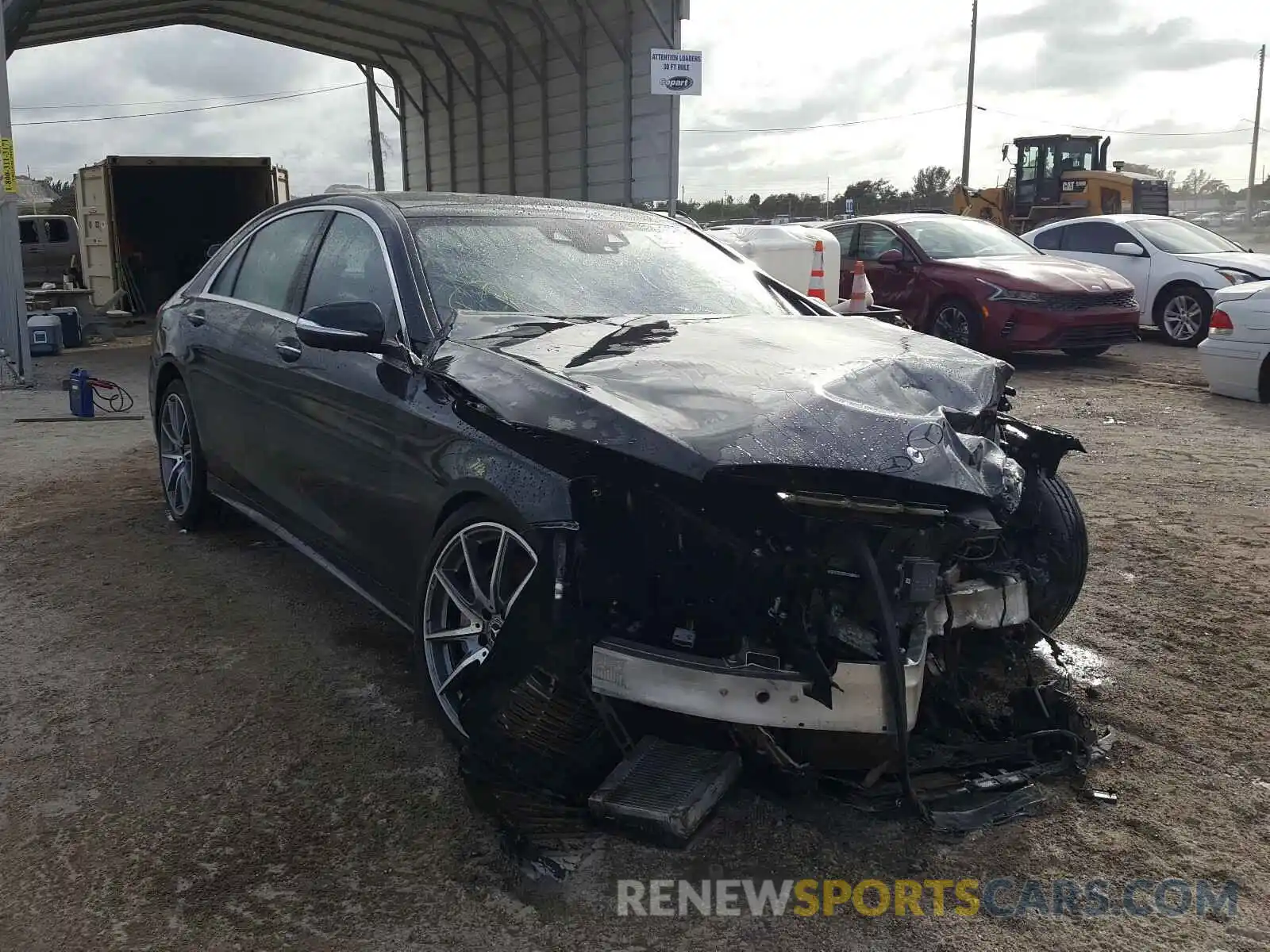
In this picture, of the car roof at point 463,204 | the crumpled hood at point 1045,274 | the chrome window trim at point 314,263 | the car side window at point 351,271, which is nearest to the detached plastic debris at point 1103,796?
the chrome window trim at point 314,263

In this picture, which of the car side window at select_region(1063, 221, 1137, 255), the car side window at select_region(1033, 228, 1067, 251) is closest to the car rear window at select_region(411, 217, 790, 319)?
the car side window at select_region(1063, 221, 1137, 255)

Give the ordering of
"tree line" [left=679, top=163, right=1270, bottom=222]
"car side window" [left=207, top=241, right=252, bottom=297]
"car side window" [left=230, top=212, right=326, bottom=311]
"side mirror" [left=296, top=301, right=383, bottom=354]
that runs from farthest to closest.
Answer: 1. "tree line" [left=679, top=163, right=1270, bottom=222]
2. "car side window" [left=207, top=241, right=252, bottom=297]
3. "car side window" [left=230, top=212, right=326, bottom=311]
4. "side mirror" [left=296, top=301, right=383, bottom=354]

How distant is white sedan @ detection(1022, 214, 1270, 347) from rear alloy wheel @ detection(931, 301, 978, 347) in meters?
2.11

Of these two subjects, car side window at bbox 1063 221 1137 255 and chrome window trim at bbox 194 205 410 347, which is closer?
chrome window trim at bbox 194 205 410 347

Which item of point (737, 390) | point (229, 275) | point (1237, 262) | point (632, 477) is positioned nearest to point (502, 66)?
point (1237, 262)

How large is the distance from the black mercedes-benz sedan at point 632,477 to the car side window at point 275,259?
6 centimetres

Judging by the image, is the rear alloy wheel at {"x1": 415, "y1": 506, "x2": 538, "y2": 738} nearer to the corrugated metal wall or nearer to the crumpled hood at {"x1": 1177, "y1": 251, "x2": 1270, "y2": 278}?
the crumpled hood at {"x1": 1177, "y1": 251, "x2": 1270, "y2": 278}

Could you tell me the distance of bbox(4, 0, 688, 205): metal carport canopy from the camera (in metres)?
16.3

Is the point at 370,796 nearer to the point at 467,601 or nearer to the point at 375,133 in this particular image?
the point at 467,601

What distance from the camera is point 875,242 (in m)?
12.3

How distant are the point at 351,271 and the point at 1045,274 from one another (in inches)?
334

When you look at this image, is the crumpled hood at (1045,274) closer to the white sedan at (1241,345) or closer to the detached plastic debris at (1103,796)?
the white sedan at (1241,345)

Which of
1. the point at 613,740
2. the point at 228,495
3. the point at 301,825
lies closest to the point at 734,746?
the point at 613,740

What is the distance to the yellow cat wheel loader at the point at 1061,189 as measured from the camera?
67.7ft
